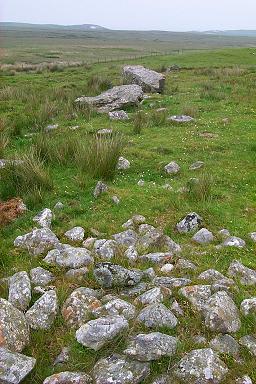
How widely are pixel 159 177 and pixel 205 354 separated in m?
5.72

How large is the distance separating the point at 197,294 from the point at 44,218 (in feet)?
10.6

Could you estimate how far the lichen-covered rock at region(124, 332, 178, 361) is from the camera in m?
4.40

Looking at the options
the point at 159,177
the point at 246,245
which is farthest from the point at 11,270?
the point at 159,177

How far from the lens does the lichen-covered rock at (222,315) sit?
15.8 ft

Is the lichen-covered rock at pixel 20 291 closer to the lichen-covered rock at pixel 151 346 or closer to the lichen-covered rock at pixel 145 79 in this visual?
the lichen-covered rock at pixel 151 346

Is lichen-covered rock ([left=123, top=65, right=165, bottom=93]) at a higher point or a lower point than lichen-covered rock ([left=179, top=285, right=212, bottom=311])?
lower

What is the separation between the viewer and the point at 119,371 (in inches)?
169

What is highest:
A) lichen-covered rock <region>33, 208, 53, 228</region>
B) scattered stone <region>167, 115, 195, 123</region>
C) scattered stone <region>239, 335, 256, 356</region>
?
scattered stone <region>239, 335, 256, 356</region>

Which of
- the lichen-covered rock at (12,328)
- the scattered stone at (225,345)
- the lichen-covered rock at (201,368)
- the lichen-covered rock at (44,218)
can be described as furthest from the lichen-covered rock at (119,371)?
the lichen-covered rock at (44,218)

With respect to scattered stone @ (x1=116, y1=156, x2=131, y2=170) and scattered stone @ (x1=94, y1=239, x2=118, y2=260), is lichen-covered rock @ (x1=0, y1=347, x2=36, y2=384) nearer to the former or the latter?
scattered stone @ (x1=94, y1=239, x2=118, y2=260)

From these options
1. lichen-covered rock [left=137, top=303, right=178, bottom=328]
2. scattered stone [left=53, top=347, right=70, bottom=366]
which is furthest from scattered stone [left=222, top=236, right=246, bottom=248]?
scattered stone [left=53, top=347, right=70, bottom=366]

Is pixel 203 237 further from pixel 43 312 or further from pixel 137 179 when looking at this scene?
pixel 137 179

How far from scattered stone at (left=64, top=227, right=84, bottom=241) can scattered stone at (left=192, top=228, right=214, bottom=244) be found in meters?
1.70

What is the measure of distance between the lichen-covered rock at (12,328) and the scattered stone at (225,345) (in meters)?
1.91
